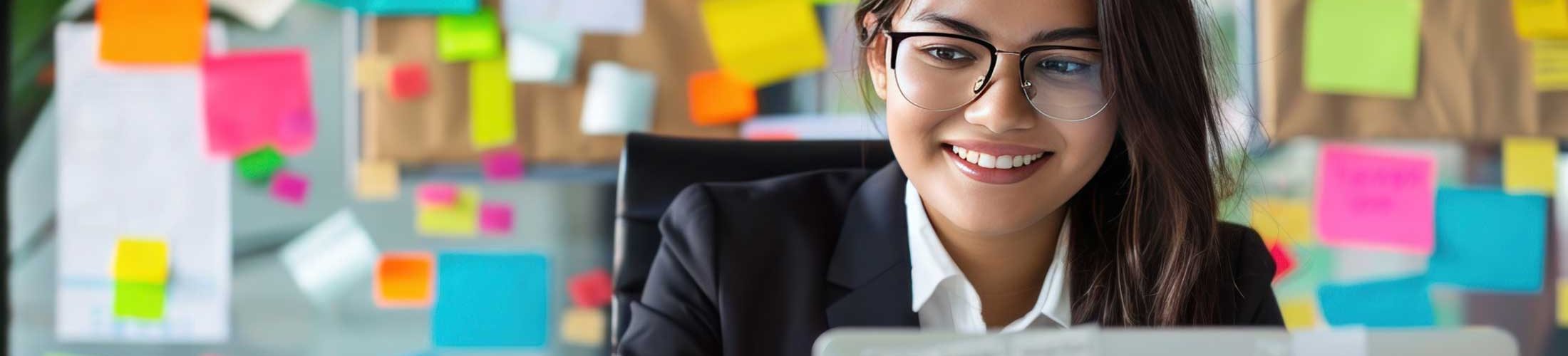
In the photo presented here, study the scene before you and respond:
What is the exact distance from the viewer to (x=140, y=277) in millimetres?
1865

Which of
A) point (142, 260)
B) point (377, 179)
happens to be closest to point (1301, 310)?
point (377, 179)

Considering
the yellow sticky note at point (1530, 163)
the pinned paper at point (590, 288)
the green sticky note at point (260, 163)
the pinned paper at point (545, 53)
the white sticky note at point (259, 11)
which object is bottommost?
the pinned paper at point (590, 288)

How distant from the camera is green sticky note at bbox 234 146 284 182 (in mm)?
1854

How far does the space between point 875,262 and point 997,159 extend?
0.52ft

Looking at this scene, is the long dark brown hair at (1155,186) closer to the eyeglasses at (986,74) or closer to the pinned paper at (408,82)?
the eyeglasses at (986,74)

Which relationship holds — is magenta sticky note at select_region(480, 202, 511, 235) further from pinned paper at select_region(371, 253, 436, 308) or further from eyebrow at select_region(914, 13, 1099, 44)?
eyebrow at select_region(914, 13, 1099, 44)

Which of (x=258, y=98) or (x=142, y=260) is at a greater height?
(x=258, y=98)

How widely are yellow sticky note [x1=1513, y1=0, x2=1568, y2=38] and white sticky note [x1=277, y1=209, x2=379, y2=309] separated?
1.69 meters

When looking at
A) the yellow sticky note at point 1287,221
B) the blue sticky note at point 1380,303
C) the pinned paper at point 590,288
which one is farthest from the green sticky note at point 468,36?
the blue sticky note at point 1380,303

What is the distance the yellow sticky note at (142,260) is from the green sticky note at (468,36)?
55cm

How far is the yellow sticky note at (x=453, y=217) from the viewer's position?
1.84 meters

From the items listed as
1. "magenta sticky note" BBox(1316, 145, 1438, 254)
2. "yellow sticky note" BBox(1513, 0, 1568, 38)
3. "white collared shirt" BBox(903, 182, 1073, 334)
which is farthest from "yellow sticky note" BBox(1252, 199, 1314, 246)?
"white collared shirt" BBox(903, 182, 1073, 334)

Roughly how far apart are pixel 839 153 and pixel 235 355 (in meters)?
1.22

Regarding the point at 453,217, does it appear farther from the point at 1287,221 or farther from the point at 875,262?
the point at 1287,221
